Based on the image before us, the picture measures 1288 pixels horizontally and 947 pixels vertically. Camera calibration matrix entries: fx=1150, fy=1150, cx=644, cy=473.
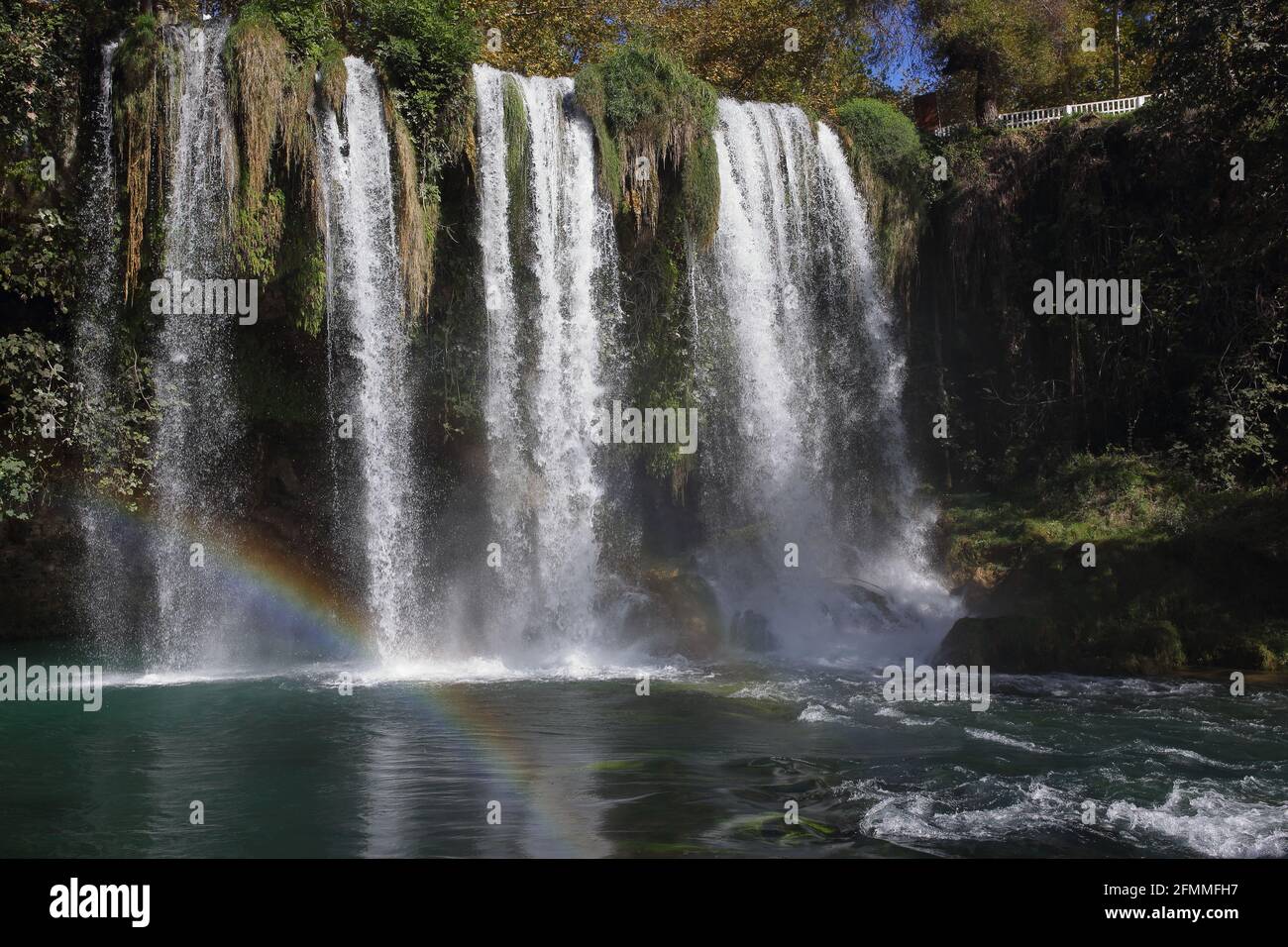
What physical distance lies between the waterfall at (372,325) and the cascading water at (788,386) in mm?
5504

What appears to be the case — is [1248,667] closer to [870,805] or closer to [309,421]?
[870,805]

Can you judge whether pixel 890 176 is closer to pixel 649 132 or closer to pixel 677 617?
pixel 649 132

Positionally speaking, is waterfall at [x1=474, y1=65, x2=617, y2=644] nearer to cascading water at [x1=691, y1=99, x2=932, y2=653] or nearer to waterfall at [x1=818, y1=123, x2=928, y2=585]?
cascading water at [x1=691, y1=99, x2=932, y2=653]

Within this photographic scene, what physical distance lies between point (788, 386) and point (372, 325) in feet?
24.3

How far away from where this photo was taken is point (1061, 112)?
23.6m

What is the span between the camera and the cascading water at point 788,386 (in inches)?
789

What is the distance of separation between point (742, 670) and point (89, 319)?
412 inches

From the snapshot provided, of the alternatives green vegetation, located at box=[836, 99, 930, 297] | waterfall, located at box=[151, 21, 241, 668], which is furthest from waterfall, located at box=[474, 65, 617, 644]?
green vegetation, located at box=[836, 99, 930, 297]

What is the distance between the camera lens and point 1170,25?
54.2 ft

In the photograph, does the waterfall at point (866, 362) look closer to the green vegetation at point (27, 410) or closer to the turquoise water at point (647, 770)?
the turquoise water at point (647, 770)

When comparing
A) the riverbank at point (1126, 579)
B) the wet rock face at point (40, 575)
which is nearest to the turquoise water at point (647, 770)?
the riverbank at point (1126, 579)

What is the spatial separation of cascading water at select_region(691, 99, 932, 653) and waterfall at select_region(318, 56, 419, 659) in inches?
217

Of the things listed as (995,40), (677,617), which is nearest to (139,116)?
(677,617)

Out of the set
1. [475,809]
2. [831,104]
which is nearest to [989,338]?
[831,104]
